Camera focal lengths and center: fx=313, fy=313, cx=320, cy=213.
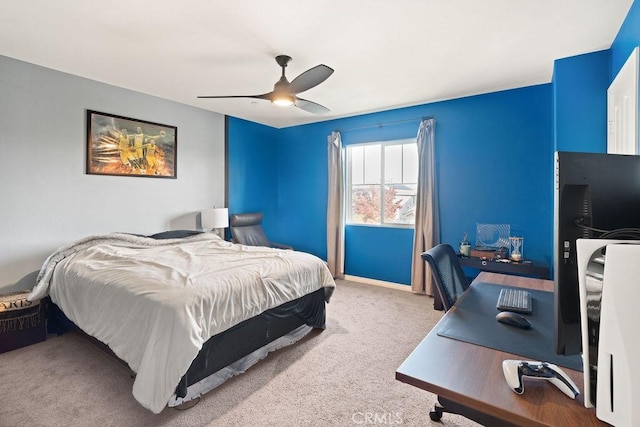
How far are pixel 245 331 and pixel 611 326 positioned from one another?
2.12 metres

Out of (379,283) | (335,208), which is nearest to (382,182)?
(335,208)

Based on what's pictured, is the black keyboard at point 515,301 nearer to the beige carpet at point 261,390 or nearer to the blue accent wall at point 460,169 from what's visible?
the beige carpet at point 261,390

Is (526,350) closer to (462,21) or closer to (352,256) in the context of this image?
(462,21)

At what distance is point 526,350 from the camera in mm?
1136

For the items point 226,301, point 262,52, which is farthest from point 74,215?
point 262,52

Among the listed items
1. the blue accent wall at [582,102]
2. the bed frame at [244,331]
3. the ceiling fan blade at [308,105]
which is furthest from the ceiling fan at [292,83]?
the blue accent wall at [582,102]

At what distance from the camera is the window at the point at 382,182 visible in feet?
14.7

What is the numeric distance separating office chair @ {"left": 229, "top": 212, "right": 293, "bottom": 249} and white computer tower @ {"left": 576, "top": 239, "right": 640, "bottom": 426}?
3.98 m

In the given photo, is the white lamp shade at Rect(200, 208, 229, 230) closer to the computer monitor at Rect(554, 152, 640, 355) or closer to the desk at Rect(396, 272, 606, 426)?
the desk at Rect(396, 272, 606, 426)

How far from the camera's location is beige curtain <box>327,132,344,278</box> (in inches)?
191

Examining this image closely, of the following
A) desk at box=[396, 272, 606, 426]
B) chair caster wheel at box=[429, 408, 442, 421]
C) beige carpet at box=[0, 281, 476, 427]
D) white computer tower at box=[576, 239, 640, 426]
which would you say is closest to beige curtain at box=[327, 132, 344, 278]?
beige carpet at box=[0, 281, 476, 427]

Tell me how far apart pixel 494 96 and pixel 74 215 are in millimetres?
4868

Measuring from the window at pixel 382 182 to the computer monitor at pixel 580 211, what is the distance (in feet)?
11.5

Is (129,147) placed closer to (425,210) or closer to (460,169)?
(425,210)
